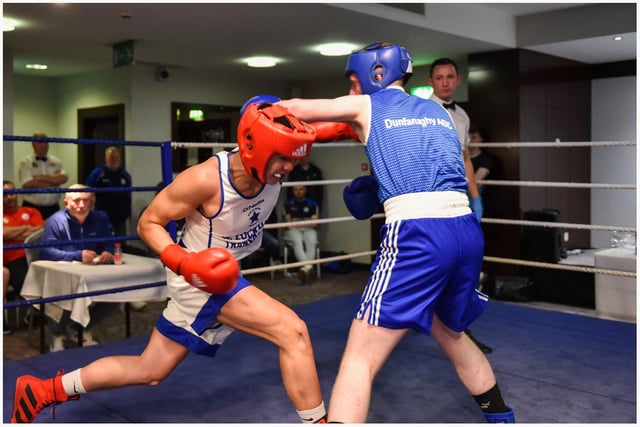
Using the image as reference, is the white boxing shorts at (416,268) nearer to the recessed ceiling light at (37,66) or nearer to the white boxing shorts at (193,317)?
the white boxing shorts at (193,317)

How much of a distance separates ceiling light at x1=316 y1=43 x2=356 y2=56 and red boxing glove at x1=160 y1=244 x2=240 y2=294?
14.1 feet

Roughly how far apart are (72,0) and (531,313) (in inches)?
122

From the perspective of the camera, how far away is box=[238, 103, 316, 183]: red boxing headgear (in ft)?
4.94

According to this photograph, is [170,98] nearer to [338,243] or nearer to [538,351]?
[338,243]

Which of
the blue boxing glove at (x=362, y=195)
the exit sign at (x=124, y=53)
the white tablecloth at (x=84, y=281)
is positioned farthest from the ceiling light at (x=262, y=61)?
the blue boxing glove at (x=362, y=195)

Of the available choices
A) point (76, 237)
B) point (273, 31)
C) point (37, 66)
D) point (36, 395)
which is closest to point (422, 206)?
point (36, 395)

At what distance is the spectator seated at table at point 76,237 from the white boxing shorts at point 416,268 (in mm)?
2157

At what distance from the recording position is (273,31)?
16.5ft

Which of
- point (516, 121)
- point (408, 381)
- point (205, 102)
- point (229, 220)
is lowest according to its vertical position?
point (408, 381)

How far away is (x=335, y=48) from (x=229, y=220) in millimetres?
4247

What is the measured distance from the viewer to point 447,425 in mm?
1874

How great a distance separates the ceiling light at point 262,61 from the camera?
6311mm

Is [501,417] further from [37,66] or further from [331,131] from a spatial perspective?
[37,66]

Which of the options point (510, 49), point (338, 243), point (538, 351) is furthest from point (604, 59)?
point (538, 351)
